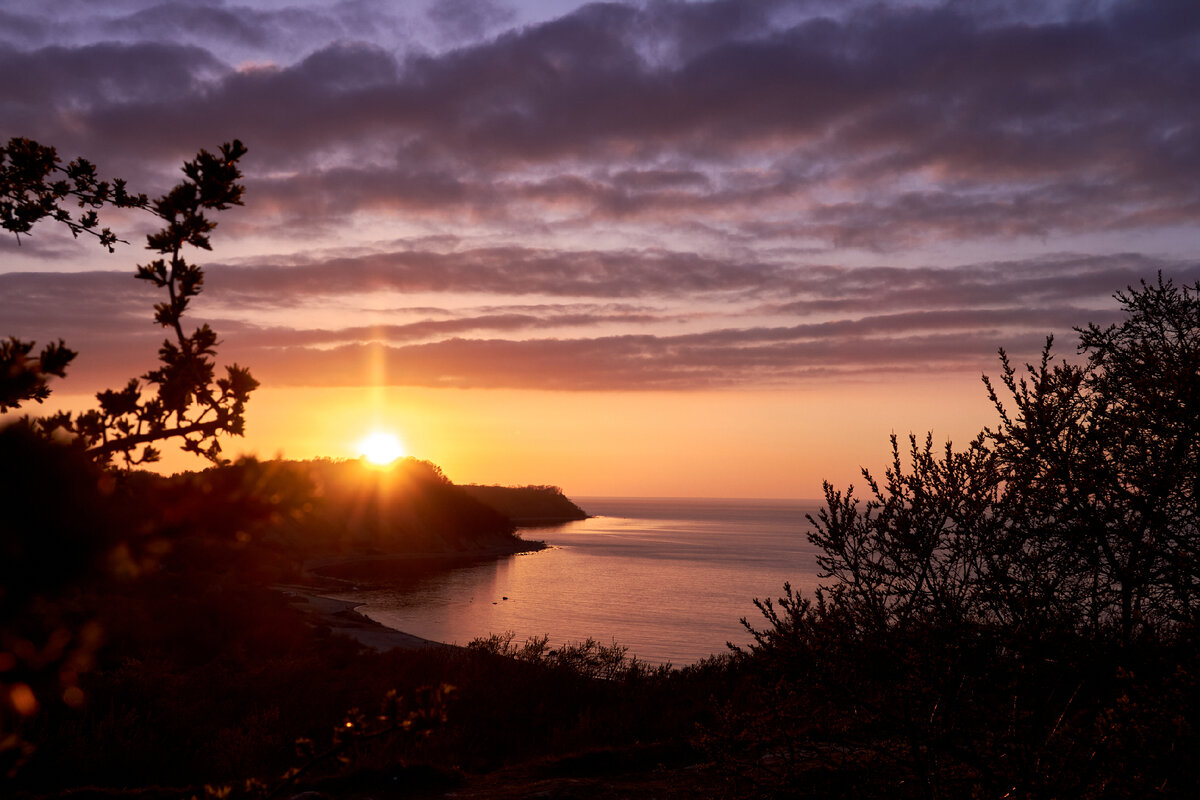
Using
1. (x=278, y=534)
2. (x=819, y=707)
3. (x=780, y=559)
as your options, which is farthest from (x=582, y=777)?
(x=780, y=559)

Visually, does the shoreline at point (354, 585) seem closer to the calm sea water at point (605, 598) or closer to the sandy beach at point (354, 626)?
the sandy beach at point (354, 626)

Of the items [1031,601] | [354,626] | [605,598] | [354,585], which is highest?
[1031,601]

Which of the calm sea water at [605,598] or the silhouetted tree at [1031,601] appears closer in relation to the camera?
the silhouetted tree at [1031,601]

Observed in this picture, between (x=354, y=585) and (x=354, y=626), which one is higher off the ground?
(x=354, y=626)

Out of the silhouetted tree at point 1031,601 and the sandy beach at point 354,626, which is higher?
the silhouetted tree at point 1031,601

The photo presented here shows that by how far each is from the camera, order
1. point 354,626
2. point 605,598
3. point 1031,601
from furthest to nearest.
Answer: point 605,598 < point 354,626 < point 1031,601

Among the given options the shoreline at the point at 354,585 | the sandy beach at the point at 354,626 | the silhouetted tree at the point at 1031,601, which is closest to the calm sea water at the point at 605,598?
the shoreline at the point at 354,585

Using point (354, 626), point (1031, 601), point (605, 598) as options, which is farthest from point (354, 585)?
point (1031, 601)

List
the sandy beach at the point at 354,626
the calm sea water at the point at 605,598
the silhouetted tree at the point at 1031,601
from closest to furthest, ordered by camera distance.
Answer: the silhouetted tree at the point at 1031,601
the sandy beach at the point at 354,626
the calm sea water at the point at 605,598

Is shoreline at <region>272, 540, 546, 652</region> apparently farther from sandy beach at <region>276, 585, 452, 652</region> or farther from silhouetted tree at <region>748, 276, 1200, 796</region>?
silhouetted tree at <region>748, 276, 1200, 796</region>

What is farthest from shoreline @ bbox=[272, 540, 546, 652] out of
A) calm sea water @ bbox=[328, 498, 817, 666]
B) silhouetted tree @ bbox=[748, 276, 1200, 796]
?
silhouetted tree @ bbox=[748, 276, 1200, 796]

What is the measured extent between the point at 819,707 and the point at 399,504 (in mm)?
111934

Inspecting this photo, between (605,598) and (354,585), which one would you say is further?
(605,598)

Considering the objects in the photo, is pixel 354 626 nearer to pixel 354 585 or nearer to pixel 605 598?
pixel 354 585
